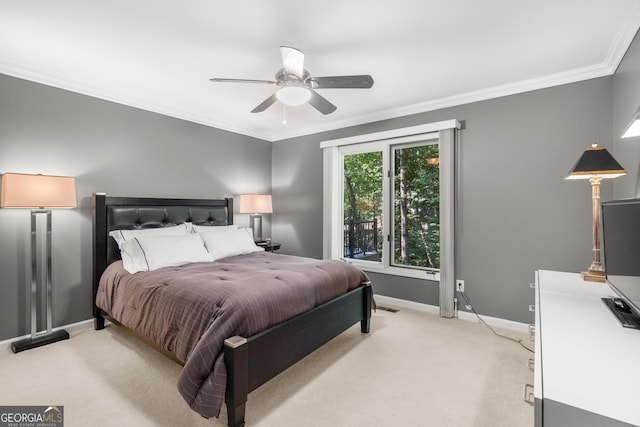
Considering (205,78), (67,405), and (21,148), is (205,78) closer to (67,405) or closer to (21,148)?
(21,148)

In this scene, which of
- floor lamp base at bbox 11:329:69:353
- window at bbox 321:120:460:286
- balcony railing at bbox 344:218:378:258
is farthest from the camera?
balcony railing at bbox 344:218:378:258

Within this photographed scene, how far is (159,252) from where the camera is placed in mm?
2807

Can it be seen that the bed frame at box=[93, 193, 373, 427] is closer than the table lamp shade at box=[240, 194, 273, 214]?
Yes

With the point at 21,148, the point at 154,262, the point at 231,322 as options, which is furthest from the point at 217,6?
the point at 21,148

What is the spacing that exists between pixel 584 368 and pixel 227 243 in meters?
3.09

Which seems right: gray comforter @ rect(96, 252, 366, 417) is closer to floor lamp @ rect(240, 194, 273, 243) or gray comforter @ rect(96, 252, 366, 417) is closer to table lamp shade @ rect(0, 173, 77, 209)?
table lamp shade @ rect(0, 173, 77, 209)

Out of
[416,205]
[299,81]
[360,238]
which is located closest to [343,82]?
[299,81]

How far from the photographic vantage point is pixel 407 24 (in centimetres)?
207

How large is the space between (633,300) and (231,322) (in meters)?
1.95

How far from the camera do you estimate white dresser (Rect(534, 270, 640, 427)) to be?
772 millimetres

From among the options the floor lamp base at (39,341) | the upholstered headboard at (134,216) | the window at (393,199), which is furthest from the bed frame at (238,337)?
the window at (393,199)

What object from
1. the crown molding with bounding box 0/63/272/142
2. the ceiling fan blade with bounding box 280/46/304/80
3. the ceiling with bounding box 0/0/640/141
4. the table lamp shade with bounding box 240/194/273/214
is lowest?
the table lamp shade with bounding box 240/194/273/214

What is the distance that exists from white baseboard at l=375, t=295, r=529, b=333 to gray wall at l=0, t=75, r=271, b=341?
286cm

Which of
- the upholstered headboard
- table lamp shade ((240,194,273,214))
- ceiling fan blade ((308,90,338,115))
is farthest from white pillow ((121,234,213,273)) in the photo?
ceiling fan blade ((308,90,338,115))
